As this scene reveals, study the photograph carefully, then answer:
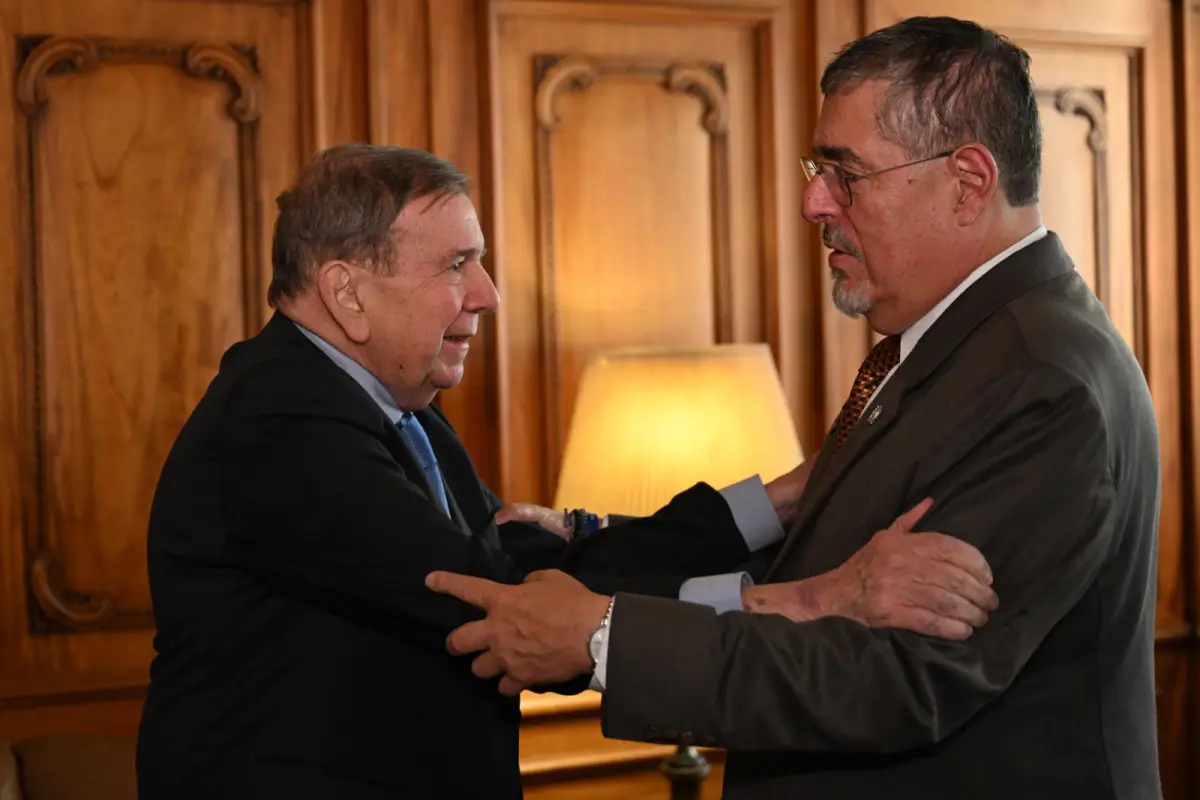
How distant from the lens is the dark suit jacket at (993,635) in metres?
1.54

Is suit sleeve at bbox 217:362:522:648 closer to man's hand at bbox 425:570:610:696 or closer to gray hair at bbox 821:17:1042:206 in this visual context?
man's hand at bbox 425:570:610:696

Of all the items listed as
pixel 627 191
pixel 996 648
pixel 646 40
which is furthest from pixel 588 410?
pixel 996 648

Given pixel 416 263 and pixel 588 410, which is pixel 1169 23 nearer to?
pixel 588 410

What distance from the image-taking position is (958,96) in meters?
1.79

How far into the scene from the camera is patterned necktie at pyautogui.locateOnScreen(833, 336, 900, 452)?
2.05 m

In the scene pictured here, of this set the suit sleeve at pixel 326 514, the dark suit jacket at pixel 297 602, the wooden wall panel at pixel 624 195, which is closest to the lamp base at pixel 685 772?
the wooden wall panel at pixel 624 195

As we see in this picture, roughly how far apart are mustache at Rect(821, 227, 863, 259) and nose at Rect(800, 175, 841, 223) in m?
0.02

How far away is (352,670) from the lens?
177cm

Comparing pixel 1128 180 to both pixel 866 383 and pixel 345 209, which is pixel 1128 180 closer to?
pixel 866 383

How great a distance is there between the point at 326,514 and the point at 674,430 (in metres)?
1.32

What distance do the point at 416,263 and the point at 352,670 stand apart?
0.55 m

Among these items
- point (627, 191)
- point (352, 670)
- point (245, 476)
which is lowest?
point (352, 670)

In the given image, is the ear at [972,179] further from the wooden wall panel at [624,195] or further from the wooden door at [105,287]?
the wooden door at [105,287]

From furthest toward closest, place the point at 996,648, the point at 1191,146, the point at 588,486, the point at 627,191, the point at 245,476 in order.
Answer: the point at 1191,146 < the point at 627,191 < the point at 588,486 < the point at 245,476 < the point at 996,648
